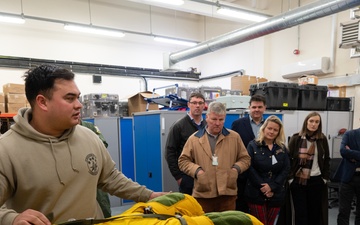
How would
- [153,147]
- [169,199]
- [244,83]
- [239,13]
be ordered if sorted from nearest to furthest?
1. [169,199]
2. [153,147]
3. [239,13]
4. [244,83]

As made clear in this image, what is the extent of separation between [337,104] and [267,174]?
12.7 feet

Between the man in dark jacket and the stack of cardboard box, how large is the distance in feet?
17.7

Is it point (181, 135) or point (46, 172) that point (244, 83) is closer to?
point (181, 135)

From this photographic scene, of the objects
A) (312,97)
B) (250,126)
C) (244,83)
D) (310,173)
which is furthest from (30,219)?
(244,83)

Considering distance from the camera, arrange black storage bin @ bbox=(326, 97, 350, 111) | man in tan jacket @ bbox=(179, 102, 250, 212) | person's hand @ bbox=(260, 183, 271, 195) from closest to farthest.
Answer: man in tan jacket @ bbox=(179, 102, 250, 212) < person's hand @ bbox=(260, 183, 271, 195) < black storage bin @ bbox=(326, 97, 350, 111)

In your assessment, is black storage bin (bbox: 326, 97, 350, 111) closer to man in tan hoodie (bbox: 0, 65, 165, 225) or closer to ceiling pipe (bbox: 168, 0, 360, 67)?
ceiling pipe (bbox: 168, 0, 360, 67)

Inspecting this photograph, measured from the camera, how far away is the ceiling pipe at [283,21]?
4432mm

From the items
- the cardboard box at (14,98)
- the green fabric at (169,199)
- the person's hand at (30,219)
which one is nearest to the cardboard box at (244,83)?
the cardboard box at (14,98)

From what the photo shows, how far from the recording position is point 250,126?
281 cm

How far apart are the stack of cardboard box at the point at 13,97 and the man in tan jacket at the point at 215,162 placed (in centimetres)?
537

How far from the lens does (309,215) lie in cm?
288

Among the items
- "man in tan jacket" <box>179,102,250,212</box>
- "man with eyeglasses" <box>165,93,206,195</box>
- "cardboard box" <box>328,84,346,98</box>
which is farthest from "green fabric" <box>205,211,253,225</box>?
"cardboard box" <box>328,84,346,98</box>

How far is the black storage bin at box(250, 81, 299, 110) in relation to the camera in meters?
4.15

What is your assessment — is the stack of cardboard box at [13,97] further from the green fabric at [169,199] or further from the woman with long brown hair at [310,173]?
the green fabric at [169,199]
